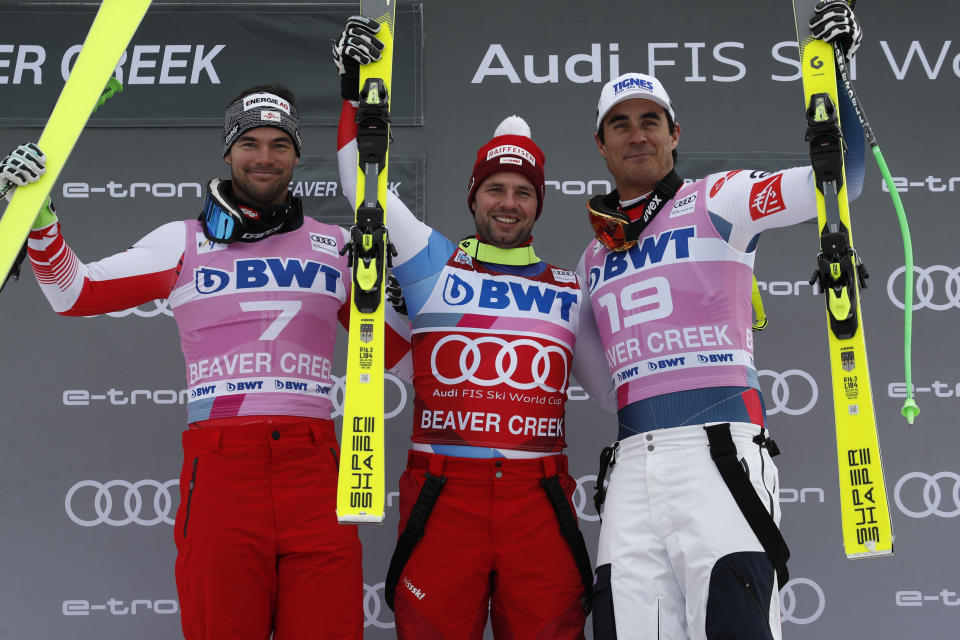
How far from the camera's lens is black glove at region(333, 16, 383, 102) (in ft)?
7.59

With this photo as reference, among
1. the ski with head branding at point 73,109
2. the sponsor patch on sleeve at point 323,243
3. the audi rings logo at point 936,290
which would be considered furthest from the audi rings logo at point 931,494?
the ski with head branding at point 73,109

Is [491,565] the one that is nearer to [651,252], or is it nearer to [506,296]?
[506,296]

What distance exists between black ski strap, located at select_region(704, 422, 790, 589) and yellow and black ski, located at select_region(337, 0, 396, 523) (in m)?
0.87

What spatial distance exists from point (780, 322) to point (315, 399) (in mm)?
2044

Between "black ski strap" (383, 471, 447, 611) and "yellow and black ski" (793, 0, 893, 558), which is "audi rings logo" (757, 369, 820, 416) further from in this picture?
"black ski strap" (383, 471, 447, 611)

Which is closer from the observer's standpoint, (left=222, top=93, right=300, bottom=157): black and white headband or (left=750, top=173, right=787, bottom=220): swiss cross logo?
(left=750, top=173, right=787, bottom=220): swiss cross logo

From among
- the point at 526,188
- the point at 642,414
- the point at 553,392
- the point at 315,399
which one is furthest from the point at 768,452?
the point at 315,399

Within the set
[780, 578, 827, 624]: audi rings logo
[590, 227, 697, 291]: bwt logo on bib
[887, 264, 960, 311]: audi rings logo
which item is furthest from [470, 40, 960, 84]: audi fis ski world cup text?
[780, 578, 827, 624]: audi rings logo

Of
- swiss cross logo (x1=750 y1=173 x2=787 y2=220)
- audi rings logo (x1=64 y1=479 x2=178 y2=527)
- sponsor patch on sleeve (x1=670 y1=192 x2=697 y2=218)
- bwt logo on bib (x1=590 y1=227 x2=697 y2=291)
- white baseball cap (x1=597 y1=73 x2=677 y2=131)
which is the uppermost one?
white baseball cap (x1=597 y1=73 x2=677 y2=131)

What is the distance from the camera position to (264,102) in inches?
103

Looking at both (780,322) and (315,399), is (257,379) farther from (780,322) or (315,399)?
(780,322)

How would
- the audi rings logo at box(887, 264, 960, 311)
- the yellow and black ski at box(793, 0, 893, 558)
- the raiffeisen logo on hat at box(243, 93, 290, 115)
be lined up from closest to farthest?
the yellow and black ski at box(793, 0, 893, 558) < the raiffeisen logo on hat at box(243, 93, 290, 115) < the audi rings logo at box(887, 264, 960, 311)

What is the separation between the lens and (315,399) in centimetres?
251

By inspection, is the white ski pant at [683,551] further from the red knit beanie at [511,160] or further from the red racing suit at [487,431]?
the red knit beanie at [511,160]
